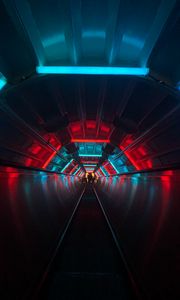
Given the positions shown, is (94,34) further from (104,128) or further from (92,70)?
(104,128)

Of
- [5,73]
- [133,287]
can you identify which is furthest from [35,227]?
[5,73]

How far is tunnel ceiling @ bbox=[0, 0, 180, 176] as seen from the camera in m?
1.98

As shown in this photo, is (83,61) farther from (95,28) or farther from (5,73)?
(5,73)

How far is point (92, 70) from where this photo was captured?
2588 mm

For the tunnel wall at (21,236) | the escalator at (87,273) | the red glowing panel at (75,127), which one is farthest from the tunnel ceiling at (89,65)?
the escalator at (87,273)

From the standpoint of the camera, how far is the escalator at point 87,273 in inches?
89.8

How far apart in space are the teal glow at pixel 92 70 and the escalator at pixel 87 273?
3541 mm

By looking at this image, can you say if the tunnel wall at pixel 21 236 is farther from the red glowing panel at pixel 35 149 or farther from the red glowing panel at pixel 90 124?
the red glowing panel at pixel 90 124

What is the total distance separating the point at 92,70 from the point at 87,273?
148 inches

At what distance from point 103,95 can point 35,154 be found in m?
4.13

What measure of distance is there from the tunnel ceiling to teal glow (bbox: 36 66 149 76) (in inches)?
0.7

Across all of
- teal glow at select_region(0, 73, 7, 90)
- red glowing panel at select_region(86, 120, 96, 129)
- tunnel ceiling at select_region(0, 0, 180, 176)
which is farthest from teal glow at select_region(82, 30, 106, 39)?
red glowing panel at select_region(86, 120, 96, 129)

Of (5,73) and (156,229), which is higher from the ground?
(5,73)

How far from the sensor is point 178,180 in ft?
7.59
